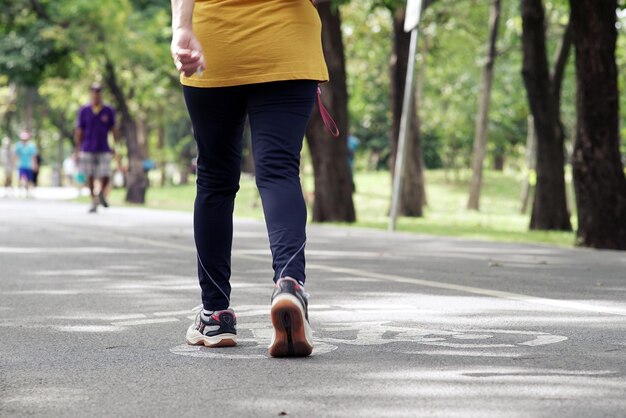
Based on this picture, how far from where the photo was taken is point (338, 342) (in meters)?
5.68

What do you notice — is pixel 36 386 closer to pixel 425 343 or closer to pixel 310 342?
pixel 310 342

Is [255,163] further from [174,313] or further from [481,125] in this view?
[481,125]

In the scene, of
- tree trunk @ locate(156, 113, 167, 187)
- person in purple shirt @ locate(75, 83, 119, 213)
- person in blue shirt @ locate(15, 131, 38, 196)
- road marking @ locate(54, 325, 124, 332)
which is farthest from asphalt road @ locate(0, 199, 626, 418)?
tree trunk @ locate(156, 113, 167, 187)

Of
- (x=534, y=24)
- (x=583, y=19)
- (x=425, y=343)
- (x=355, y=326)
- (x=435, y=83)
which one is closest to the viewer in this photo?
(x=425, y=343)

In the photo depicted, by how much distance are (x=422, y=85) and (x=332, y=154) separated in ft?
58.8

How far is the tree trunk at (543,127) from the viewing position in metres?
20.9

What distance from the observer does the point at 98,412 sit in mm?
4152

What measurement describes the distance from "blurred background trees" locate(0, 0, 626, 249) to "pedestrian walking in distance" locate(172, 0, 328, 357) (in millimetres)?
8840

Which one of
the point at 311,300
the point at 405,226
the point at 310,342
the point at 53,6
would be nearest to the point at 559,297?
the point at 311,300

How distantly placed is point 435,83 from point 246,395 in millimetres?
45528

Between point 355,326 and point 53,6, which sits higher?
point 53,6

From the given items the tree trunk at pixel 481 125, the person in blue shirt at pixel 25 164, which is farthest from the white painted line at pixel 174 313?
the person in blue shirt at pixel 25 164

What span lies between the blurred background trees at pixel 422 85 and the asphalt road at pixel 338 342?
3.54 m

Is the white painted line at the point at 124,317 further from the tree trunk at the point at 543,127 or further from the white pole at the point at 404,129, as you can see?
the tree trunk at the point at 543,127
